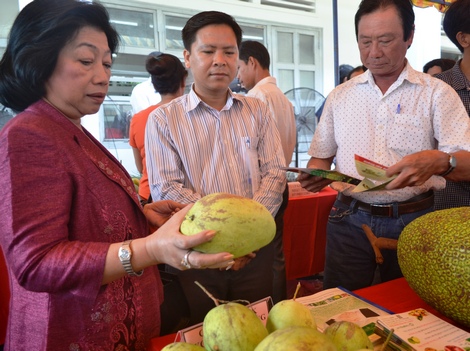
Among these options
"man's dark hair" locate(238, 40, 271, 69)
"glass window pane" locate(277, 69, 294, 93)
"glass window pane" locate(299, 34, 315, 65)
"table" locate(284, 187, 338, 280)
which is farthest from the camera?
"glass window pane" locate(277, 69, 294, 93)

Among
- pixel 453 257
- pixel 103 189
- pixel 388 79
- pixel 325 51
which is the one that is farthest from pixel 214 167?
pixel 325 51

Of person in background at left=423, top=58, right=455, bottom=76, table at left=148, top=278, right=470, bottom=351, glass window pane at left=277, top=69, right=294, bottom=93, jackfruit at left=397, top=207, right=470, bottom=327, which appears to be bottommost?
table at left=148, top=278, right=470, bottom=351

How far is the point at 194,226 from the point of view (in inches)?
32.6

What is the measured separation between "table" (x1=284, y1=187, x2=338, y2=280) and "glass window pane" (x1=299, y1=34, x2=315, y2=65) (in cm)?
433

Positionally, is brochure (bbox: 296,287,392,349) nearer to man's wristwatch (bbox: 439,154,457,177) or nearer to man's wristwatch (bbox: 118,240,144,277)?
man's wristwatch (bbox: 118,240,144,277)

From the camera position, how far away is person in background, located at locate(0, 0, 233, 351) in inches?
34.7

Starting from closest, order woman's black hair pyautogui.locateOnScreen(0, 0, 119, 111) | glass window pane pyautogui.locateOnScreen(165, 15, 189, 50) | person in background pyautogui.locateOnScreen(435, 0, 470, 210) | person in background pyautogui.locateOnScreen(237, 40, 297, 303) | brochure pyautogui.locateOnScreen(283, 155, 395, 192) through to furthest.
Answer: woman's black hair pyautogui.locateOnScreen(0, 0, 119, 111) < brochure pyautogui.locateOnScreen(283, 155, 395, 192) < person in background pyautogui.locateOnScreen(435, 0, 470, 210) < person in background pyautogui.locateOnScreen(237, 40, 297, 303) < glass window pane pyautogui.locateOnScreen(165, 15, 189, 50)

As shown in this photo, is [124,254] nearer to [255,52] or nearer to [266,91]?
[266,91]

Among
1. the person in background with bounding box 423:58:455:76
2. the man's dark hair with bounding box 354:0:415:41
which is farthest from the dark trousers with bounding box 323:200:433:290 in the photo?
the person in background with bounding box 423:58:455:76

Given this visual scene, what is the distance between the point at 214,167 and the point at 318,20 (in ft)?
19.6

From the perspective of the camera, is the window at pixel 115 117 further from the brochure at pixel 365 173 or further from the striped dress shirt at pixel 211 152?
the brochure at pixel 365 173

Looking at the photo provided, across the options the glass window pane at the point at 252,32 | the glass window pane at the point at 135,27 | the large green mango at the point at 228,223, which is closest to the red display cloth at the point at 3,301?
the large green mango at the point at 228,223

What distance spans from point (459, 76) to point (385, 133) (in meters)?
0.72

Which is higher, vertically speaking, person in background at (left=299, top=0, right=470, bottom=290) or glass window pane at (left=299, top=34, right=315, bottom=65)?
glass window pane at (left=299, top=34, right=315, bottom=65)
